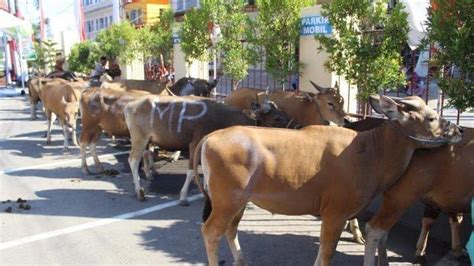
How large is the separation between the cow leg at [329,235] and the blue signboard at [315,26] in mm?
4514

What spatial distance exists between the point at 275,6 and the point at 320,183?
16.6ft

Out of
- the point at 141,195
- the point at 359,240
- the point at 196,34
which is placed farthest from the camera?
the point at 196,34

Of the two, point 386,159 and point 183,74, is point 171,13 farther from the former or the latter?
point 386,159

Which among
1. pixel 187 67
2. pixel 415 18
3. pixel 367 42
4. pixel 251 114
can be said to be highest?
pixel 415 18

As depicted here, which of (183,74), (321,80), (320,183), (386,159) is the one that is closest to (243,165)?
(320,183)

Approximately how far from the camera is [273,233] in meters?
5.84

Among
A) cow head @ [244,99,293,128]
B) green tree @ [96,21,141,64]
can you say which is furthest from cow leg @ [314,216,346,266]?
green tree @ [96,21,141,64]

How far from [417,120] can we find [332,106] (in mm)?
2909

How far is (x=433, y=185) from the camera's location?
14.4 ft

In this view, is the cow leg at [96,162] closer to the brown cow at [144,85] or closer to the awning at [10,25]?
the brown cow at [144,85]

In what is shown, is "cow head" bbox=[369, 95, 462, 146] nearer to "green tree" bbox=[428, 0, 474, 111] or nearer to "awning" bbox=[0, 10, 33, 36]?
"green tree" bbox=[428, 0, 474, 111]

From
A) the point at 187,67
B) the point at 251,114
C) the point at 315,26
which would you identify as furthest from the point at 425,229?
the point at 187,67

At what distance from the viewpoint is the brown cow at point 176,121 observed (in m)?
6.90

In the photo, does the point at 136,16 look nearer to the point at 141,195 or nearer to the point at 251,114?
the point at 141,195
